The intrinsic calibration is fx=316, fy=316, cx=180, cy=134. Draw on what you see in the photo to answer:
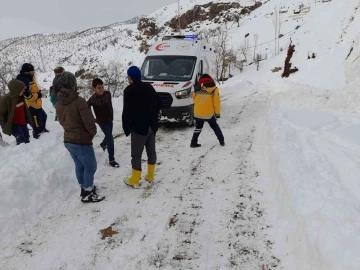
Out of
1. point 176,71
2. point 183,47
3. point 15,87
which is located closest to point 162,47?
point 183,47

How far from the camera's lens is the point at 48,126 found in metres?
8.73

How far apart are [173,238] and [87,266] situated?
1.05m

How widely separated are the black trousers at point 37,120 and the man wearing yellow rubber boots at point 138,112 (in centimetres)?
355

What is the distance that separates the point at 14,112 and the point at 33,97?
1.21 meters

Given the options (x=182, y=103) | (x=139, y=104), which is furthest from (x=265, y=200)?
(x=182, y=103)

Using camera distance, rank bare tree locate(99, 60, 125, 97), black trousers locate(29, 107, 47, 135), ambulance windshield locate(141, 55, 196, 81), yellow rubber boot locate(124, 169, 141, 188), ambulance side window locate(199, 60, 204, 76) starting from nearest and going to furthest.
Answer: yellow rubber boot locate(124, 169, 141, 188) → black trousers locate(29, 107, 47, 135) → ambulance windshield locate(141, 55, 196, 81) → ambulance side window locate(199, 60, 204, 76) → bare tree locate(99, 60, 125, 97)

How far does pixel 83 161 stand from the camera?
4.69 metres

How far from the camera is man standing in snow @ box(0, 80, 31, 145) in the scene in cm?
613

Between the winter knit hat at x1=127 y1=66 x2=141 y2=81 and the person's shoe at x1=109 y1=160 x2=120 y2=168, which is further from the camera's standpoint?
the person's shoe at x1=109 y1=160 x2=120 y2=168

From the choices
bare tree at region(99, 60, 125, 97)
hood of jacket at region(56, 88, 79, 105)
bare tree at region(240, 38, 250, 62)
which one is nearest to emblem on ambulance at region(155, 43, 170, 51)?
hood of jacket at region(56, 88, 79, 105)

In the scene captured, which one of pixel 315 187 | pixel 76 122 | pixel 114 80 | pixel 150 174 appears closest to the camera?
pixel 315 187

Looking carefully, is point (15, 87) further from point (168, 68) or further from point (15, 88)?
point (168, 68)

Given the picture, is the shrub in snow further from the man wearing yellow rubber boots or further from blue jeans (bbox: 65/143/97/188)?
blue jeans (bbox: 65/143/97/188)

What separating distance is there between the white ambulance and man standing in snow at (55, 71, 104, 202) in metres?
4.13
